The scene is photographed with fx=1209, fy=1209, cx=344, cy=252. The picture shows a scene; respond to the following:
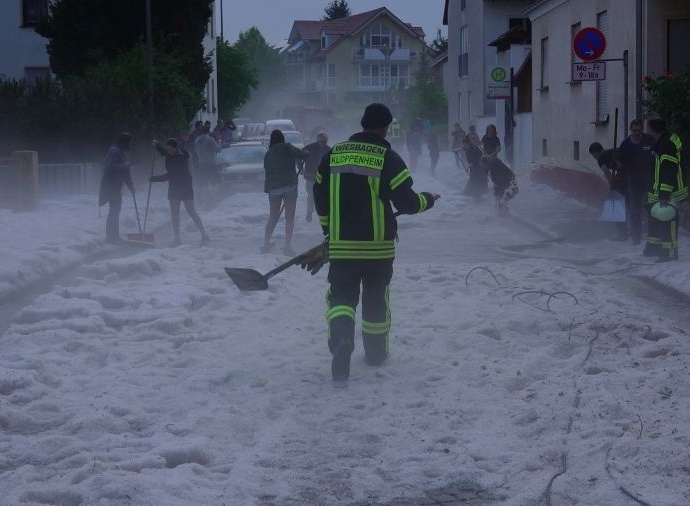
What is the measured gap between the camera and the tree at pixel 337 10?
5812 inches

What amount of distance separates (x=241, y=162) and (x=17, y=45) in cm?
1368

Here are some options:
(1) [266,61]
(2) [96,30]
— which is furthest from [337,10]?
(2) [96,30]

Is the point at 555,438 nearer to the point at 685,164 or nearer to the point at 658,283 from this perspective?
the point at 658,283

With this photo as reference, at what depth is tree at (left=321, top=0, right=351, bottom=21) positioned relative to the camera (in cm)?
14762

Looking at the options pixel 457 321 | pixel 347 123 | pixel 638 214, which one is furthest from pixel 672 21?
pixel 347 123

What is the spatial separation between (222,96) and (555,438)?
189ft

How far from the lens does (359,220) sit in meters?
8.09

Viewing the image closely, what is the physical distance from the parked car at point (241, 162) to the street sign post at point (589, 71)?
45.2ft

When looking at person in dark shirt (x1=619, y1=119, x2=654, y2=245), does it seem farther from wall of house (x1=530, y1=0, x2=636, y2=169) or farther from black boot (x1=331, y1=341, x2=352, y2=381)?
black boot (x1=331, y1=341, x2=352, y2=381)

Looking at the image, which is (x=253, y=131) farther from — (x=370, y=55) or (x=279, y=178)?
(x=370, y=55)

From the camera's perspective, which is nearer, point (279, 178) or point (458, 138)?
point (279, 178)

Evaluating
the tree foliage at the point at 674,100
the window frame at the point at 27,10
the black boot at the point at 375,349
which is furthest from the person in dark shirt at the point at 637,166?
the window frame at the point at 27,10

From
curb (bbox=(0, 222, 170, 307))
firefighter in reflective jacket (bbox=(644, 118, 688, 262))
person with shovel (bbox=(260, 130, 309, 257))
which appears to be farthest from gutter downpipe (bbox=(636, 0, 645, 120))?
curb (bbox=(0, 222, 170, 307))

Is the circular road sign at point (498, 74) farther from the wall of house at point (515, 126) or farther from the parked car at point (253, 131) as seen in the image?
the parked car at point (253, 131)
